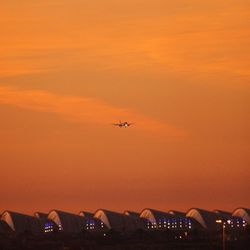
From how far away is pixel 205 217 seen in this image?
174500 millimetres

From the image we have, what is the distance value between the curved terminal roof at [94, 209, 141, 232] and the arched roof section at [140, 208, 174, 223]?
3.01 metres

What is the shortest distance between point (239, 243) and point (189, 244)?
6.29 metres

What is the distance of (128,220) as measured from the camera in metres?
177

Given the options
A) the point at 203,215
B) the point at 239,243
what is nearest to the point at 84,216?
the point at 203,215

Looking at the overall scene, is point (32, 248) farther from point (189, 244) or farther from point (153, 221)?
point (153, 221)

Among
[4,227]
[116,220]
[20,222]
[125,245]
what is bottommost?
[125,245]

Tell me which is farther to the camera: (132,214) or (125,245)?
(132,214)

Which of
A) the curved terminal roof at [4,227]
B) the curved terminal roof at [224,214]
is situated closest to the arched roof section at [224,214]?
the curved terminal roof at [224,214]

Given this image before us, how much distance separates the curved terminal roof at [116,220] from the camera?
17325 cm

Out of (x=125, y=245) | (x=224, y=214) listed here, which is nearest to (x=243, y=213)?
(x=224, y=214)

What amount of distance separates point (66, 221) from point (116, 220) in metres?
8.17

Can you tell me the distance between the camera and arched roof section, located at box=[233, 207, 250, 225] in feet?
579

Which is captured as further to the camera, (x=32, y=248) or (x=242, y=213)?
(x=242, y=213)

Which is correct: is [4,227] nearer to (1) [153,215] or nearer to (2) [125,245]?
(1) [153,215]
